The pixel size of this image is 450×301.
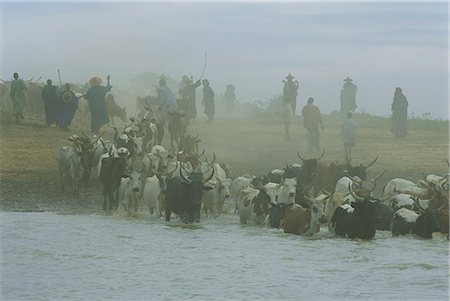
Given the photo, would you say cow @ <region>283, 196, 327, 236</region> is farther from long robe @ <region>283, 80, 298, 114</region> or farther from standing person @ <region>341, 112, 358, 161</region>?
long robe @ <region>283, 80, 298, 114</region>

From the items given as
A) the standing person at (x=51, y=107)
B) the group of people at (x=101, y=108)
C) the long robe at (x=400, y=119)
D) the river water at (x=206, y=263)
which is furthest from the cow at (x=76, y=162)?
the long robe at (x=400, y=119)

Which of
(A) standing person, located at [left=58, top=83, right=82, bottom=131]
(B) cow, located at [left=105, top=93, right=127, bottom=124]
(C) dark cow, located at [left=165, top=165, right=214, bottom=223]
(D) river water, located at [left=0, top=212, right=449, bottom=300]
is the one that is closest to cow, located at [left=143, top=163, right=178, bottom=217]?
(D) river water, located at [left=0, top=212, right=449, bottom=300]

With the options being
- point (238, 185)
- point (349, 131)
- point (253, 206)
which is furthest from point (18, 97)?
point (253, 206)

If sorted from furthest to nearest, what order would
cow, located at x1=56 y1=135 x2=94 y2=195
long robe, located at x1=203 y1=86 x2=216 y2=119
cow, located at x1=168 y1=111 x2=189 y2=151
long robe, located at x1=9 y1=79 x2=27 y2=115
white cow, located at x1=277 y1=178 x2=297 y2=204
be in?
long robe, located at x1=203 y1=86 x2=216 y2=119 → long robe, located at x1=9 y1=79 x2=27 y2=115 → cow, located at x1=168 y1=111 x2=189 y2=151 → cow, located at x1=56 y1=135 x2=94 y2=195 → white cow, located at x1=277 y1=178 x2=297 y2=204

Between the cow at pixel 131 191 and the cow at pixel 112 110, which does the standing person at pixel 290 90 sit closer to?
the cow at pixel 112 110

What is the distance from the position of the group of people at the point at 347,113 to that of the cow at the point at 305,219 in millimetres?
7584

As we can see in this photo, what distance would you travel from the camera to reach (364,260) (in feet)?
51.2

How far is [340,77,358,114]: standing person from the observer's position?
4266 centimetres

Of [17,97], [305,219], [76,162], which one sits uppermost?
[17,97]

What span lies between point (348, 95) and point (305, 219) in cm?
2553

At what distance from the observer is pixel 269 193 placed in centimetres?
1895

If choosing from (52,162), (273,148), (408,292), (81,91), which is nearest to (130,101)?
(81,91)

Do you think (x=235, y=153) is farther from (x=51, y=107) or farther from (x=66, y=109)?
(x=51, y=107)

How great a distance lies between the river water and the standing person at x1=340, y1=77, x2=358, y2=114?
23551 millimetres
